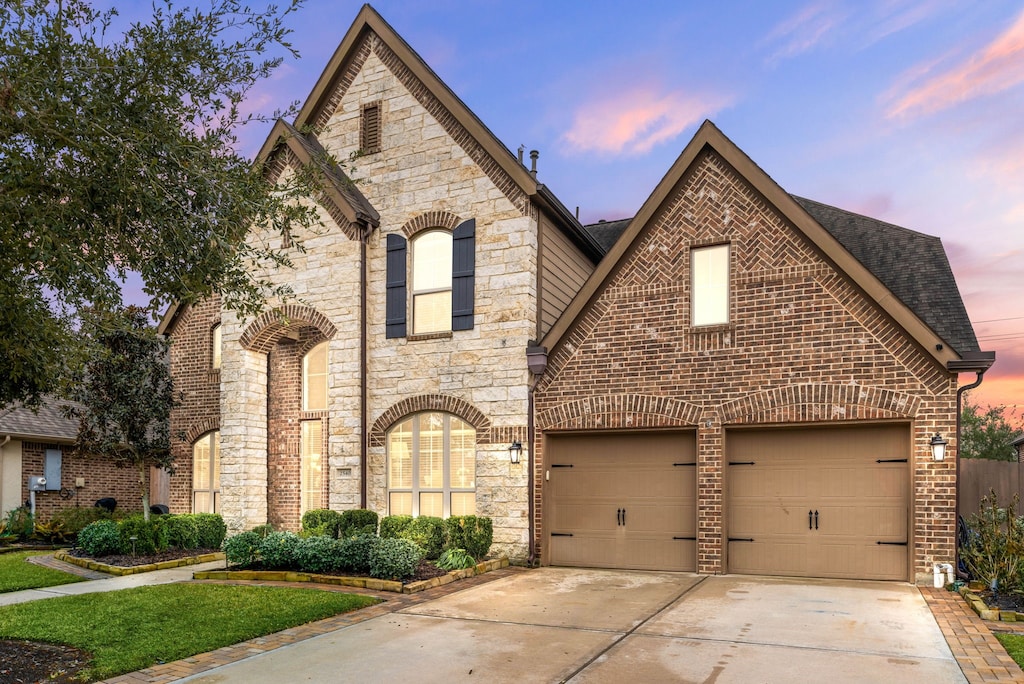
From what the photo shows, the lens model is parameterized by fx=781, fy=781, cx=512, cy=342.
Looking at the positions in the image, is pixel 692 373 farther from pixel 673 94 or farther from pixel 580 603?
pixel 673 94

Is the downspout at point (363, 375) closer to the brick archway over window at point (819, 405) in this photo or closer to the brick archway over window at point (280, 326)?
the brick archway over window at point (280, 326)

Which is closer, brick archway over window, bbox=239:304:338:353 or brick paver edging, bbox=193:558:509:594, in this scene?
brick paver edging, bbox=193:558:509:594

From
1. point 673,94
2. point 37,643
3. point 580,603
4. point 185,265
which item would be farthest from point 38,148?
point 673,94

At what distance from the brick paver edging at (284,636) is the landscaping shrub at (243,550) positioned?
877 mm

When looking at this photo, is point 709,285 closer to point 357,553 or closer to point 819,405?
point 819,405

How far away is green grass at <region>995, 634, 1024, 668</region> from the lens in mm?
6942

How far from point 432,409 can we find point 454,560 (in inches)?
121

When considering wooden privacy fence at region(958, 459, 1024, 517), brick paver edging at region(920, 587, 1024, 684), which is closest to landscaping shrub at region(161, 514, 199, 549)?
brick paver edging at region(920, 587, 1024, 684)

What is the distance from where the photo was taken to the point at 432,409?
14.4 metres

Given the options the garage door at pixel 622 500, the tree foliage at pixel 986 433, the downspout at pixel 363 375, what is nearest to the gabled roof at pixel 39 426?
the downspout at pixel 363 375

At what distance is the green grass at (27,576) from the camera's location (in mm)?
11508

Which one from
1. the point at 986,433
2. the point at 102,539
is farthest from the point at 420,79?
the point at 986,433

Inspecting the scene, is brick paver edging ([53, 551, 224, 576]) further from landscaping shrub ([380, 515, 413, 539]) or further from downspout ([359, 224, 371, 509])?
landscaping shrub ([380, 515, 413, 539])

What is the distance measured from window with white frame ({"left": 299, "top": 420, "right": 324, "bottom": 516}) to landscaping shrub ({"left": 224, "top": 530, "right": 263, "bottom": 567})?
13.2ft
